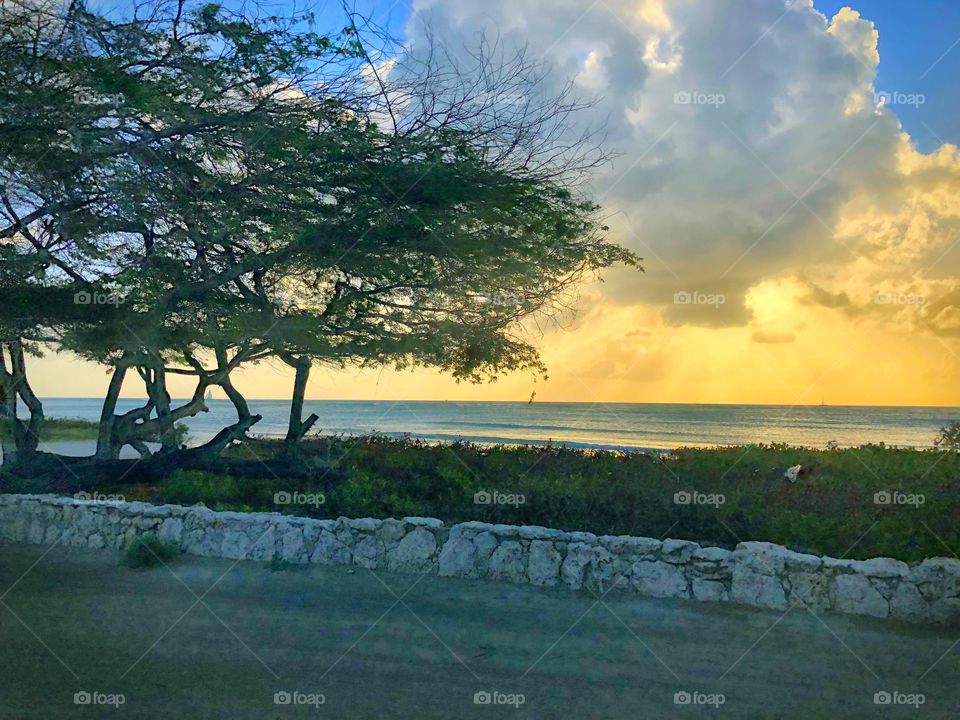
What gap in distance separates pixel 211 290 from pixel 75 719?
925cm

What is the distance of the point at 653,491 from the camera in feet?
40.4

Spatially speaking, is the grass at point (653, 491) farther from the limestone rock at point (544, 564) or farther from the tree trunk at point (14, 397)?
the tree trunk at point (14, 397)

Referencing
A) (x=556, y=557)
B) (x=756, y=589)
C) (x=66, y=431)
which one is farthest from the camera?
(x=66, y=431)

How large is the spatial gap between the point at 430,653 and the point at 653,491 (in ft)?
18.7

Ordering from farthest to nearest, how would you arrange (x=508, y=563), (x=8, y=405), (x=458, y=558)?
(x=8, y=405) → (x=458, y=558) → (x=508, y=563)

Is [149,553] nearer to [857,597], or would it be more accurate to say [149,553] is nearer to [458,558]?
[458,558]

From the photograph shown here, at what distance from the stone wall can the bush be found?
308mm

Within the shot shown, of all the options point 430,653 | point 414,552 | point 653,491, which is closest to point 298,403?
point 414,552

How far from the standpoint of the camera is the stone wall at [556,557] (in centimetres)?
862

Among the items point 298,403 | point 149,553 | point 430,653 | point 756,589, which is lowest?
point 430,653

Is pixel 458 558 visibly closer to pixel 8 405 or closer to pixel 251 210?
pixel 251 210

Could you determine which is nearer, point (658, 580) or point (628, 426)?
point (658, 580)

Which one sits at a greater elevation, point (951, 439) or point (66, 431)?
point (951, 439)

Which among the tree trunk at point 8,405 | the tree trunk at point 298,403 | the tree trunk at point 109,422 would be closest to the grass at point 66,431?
the tree trunk at point 8,405
